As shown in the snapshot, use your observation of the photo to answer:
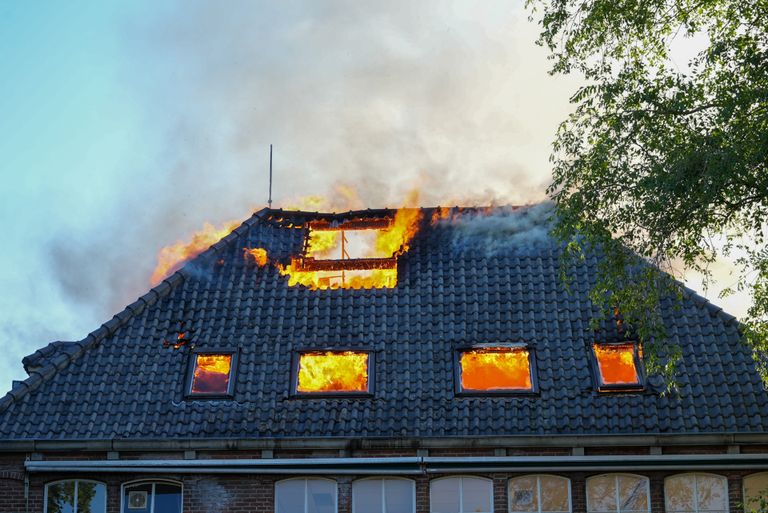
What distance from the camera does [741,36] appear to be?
17.7 m

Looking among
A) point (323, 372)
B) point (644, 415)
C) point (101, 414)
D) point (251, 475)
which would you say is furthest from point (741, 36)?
point (101, 414)

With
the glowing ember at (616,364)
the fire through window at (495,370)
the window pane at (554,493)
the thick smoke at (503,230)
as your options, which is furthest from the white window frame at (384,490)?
the thick smoke at (503,230)

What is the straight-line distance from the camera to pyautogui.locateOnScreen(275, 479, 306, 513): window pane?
21.2 meters

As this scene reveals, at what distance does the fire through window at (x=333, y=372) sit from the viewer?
2208 cm

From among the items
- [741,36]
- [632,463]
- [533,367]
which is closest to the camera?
[741,36]

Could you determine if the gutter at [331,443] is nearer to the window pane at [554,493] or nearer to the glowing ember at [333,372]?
the window pane at [554,493]

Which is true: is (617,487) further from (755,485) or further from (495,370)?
(495,370)

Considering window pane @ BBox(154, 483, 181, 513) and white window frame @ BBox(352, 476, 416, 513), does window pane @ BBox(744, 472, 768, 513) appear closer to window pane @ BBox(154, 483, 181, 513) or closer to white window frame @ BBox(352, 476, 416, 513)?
white window frame @ BBox(352, 476, 416, 513)

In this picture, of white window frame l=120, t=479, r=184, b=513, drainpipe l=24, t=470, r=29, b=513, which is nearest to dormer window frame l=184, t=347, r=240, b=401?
white window frame l=120, t=479, r=184, b=513

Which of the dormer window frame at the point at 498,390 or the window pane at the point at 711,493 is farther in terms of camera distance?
the dormer window frame at the point at 498,390

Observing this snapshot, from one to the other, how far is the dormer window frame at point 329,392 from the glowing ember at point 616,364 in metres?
4.19

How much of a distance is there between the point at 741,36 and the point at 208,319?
11416mm

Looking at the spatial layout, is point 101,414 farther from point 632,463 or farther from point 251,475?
point 632,463

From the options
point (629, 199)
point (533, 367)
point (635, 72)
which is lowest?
point (533, 367)
